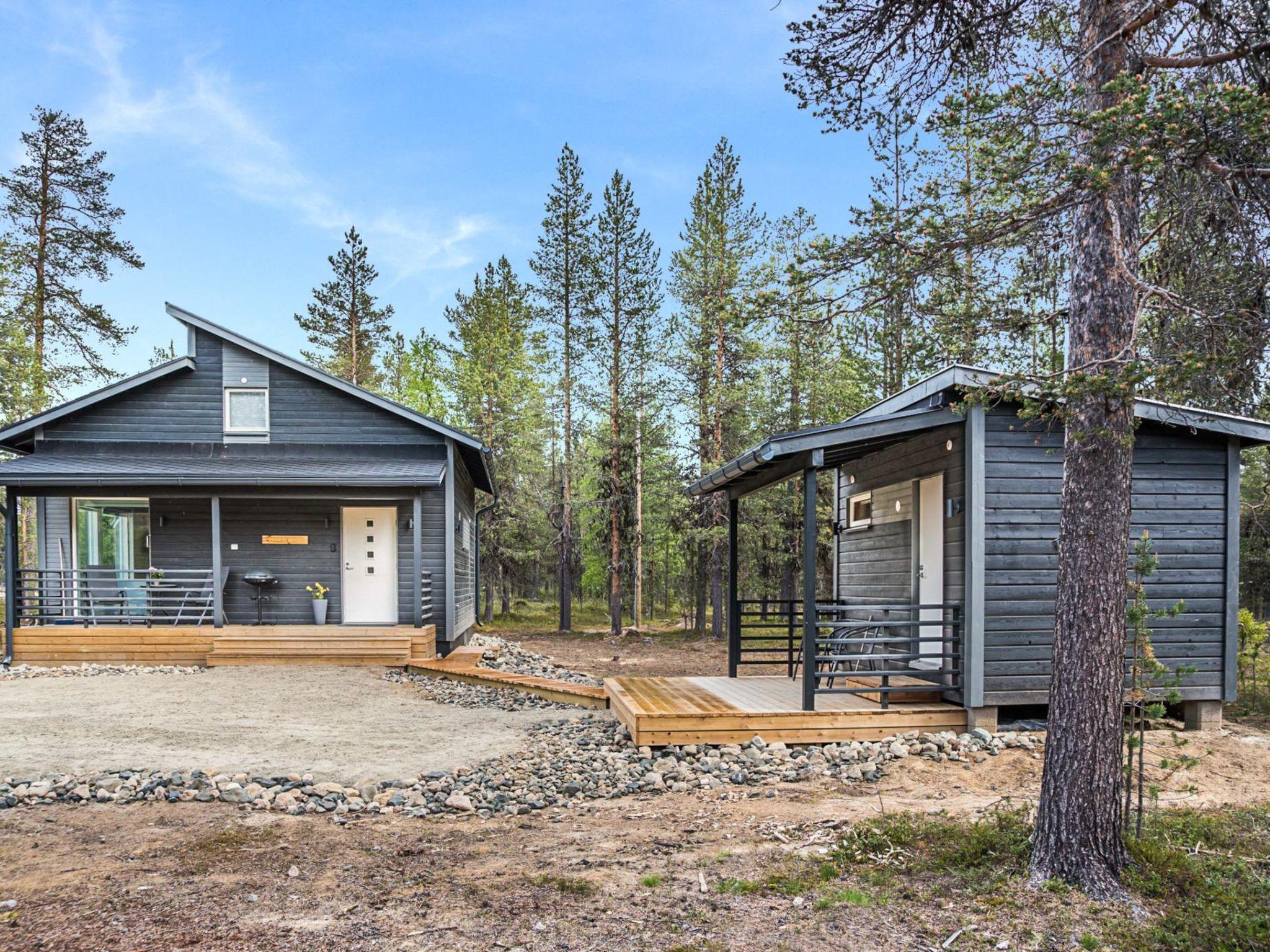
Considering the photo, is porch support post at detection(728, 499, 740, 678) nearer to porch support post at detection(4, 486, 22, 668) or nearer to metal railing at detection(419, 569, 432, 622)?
metal railing at detection(419, 569, 432, 622)

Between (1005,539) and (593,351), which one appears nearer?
(1005,539)

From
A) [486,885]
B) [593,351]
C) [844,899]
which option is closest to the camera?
[844,899]

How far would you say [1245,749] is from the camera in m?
6.82

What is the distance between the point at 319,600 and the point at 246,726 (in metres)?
5.30

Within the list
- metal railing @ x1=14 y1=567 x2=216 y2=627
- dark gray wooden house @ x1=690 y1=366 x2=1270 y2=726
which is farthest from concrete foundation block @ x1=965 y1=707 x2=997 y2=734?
metal railing @ x1=14 y1=567 x2=216 y2=627

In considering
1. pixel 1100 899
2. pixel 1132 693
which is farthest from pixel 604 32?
pixel 1100 899

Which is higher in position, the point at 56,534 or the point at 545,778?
the point at 56,534

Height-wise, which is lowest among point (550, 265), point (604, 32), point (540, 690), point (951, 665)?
point (540, 690)

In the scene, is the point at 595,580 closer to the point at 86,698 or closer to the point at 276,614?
the point at 276,614

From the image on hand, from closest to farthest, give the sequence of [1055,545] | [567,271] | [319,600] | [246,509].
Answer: [1055,545], [319,600], [246,509], [567,271]

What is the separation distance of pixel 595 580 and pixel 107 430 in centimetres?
2377

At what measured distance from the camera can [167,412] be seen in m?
12.8

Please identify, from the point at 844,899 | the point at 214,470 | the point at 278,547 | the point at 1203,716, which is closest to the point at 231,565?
the point at 278,547

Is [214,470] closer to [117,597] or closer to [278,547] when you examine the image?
[278,547]
